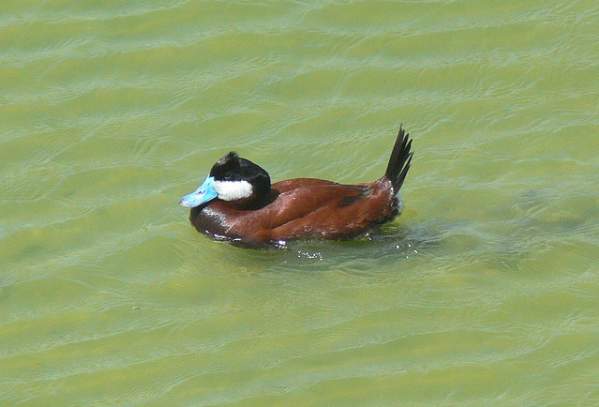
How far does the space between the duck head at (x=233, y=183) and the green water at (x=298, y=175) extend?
0.26m

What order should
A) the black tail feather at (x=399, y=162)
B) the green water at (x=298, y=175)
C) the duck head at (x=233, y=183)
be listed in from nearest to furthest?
the green water at (x=298, y=175) < the black tail feather at (x=399, y=162) < the duck head at (x=233, y=183)

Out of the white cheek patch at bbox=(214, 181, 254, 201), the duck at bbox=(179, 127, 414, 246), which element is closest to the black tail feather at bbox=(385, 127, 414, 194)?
the duck at bbox=(179, 127, 414, 246)

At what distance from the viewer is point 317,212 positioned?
9680 millimetres

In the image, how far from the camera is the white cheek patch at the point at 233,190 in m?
9.80

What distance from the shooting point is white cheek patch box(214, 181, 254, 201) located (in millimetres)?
9805

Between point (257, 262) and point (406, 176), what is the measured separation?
1.27 metres

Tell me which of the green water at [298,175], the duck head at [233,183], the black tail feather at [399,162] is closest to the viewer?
the green water at [298,175]

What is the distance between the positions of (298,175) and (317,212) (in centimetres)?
73

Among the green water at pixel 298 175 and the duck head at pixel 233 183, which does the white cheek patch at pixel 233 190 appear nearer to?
the duck head at pixel 233 183

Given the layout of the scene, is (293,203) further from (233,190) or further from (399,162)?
(399,162)

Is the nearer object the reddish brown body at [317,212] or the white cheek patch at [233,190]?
the reddish brown body at [317,212]

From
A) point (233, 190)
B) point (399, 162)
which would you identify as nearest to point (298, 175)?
point (233, 190)

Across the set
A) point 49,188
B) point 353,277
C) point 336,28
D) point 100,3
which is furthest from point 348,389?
point 100,3

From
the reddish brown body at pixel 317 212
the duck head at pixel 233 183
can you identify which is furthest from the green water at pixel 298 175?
the duck head at pixel 233 183
